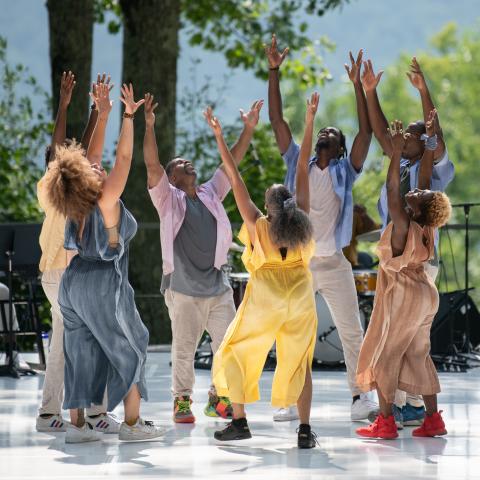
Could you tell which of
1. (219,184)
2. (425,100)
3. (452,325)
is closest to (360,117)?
(425,100)

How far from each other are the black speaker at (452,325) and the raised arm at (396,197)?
4158 mm

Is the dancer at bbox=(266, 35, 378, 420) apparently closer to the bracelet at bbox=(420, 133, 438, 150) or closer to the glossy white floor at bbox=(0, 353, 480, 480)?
the glossy white floor at bbox=(0, 353, 480, 480)

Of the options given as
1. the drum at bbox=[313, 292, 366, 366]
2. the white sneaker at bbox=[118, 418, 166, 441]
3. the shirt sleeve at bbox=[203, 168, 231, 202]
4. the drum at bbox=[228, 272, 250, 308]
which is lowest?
the white sneaker at bbox=[118, 418, 166, 441]

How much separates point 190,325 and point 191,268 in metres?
0.35

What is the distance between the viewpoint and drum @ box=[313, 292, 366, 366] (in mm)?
11734

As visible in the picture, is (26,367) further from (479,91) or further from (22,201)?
(479,91)

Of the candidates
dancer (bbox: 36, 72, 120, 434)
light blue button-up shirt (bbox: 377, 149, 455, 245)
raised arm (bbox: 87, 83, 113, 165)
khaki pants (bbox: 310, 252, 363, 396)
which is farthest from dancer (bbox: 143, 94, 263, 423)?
light blue button-up shirt (bbox: 377, 149, 455, 245)

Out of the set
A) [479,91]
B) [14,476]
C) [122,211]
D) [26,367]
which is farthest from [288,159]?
[479,91]

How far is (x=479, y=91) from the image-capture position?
Result: 59750mm

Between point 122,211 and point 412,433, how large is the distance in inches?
81.0

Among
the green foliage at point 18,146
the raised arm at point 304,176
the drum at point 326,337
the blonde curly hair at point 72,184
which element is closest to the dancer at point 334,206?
the raised arm at point 304,176

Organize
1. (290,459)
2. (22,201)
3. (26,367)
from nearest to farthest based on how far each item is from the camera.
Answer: (290,459), (26,367), (22,201)

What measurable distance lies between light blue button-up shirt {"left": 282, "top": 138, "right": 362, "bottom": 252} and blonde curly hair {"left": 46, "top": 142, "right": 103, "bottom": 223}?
180 centimetres

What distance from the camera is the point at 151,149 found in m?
8.10
